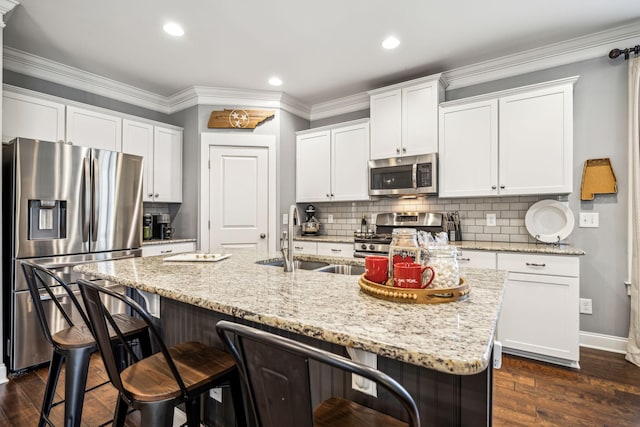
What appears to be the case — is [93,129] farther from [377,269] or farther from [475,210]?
[475,210]

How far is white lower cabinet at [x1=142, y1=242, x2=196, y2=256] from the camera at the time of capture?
130 inches

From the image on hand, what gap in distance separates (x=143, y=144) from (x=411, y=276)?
355cm

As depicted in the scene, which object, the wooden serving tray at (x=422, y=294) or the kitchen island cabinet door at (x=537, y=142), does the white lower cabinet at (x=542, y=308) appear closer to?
the kitchen island cabinet door at (x=537, y=142)

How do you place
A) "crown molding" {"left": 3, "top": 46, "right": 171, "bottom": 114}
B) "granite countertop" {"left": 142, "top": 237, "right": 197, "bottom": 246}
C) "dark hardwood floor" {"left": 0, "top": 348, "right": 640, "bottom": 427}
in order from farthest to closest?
"granite countertop" {"left": 142, "top": 237, "right": 197, "bottom": 246}, "crown molding" {"left": 3, "top": 46, "right": 171, "bottom": 114}, "dark hardwood floor" {"left": 0, "top": 348, "right": 640, "bottom": 427}

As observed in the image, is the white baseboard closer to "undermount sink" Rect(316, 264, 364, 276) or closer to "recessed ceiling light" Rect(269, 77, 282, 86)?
"undermount sink" Rect(316, 264, 364, 276)

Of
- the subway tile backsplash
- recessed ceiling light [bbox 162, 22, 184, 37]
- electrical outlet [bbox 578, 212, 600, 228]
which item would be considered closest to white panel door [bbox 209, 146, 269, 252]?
the subway tile backsplash

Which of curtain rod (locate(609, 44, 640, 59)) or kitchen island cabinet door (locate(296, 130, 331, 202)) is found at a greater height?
curtain rod (locate(609, 44, 640, 59))

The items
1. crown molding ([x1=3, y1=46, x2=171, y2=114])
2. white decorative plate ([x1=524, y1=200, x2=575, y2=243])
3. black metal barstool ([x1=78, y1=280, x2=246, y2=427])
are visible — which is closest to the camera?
black metal barstool ([x1=78, y1=280, x2=246, y2=427])

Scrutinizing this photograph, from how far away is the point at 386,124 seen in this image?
3518mm

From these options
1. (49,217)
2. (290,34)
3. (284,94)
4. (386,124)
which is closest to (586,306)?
(386,124)

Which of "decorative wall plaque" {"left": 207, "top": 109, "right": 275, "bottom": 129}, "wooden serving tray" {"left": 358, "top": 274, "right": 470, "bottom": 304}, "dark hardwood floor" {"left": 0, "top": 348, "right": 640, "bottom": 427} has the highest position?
"decorative wall plaque" {"left": 207, "top": 109, "right": 275, "bottom": 129}

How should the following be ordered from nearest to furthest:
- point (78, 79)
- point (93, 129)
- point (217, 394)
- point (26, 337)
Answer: point (217, 394) → point (26, 337) → point (93, 129) → point (78, 79)

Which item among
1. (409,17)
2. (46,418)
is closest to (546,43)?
(409,17)

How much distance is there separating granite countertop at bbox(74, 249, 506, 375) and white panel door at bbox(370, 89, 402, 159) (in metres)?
2.13
